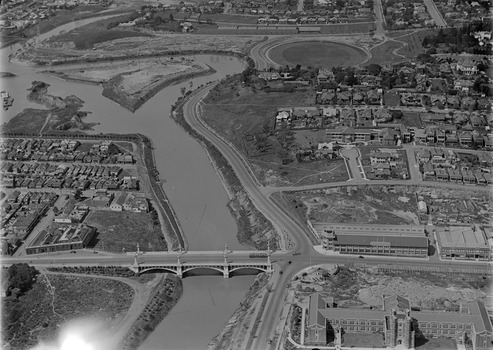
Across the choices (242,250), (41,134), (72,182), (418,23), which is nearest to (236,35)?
(418,23)

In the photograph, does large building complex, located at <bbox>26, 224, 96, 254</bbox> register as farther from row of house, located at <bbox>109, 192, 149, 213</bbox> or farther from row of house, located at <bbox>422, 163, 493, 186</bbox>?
row of house, located at <bbox>422, 163, 493, 186</bbox>

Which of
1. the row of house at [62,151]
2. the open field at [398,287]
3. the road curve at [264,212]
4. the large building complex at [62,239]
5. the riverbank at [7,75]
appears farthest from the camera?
the riverbank at [7,75]

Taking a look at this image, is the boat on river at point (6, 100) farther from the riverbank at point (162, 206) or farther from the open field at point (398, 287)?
the open field at point (398, 287)

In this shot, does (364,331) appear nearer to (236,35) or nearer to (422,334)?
(422,334)

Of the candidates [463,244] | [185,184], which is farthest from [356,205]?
[185,184]

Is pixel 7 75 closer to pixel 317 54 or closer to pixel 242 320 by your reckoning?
pixel 317 54

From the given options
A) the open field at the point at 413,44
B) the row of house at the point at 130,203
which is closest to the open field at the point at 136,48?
the open field at the point at 413,44
